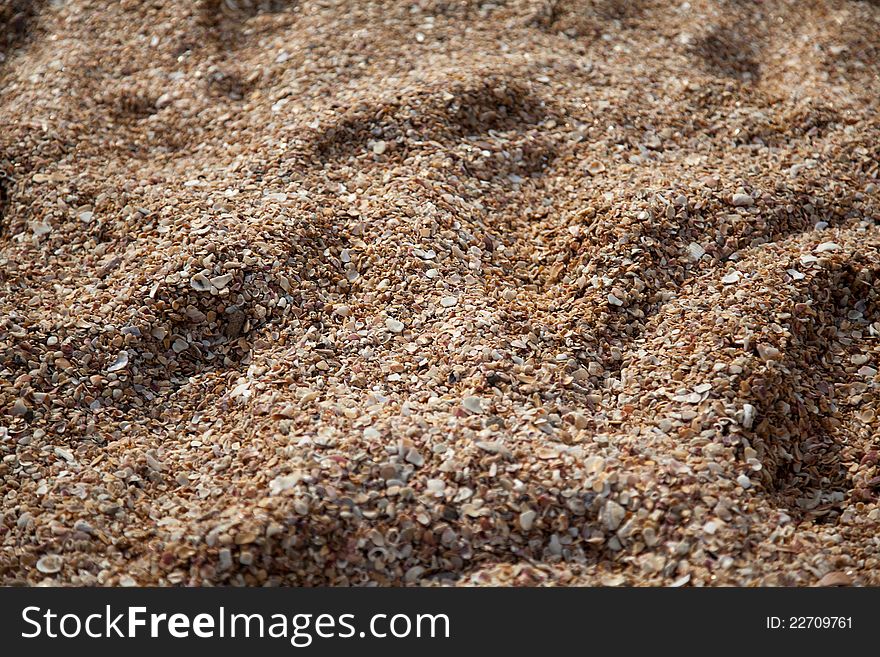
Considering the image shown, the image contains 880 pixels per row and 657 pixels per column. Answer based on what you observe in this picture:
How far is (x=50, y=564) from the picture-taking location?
7.15 ft

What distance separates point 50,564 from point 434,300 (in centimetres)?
133

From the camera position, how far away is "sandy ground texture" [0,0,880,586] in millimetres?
2184

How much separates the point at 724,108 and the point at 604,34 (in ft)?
2.56

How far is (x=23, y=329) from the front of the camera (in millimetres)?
2652

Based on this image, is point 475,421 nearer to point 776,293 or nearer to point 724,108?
point 776,293

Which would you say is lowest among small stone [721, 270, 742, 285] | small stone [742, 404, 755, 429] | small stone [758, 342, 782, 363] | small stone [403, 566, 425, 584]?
small stone [403, 566, 425, 584]

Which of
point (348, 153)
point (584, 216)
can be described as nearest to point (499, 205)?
point (584, 216)

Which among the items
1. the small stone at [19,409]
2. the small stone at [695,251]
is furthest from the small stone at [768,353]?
the small stone at [19,409]

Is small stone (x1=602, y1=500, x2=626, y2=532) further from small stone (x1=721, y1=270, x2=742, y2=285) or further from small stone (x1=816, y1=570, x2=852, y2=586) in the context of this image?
small stone (x1=721, y1=270, x2=742, y2=285)

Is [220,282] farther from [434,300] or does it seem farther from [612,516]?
[612,516]

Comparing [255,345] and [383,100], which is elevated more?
[383,100]

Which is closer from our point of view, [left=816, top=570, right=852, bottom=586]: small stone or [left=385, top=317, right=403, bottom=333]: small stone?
[left=816, top=570, right=852, bottom=586]: small stone
